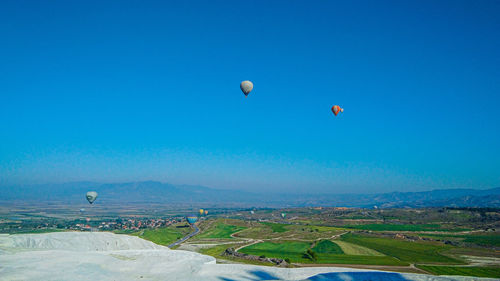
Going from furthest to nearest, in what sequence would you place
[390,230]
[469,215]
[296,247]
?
[469,215]
[390,230]
[296,247]

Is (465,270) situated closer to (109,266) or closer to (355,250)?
(355,250)

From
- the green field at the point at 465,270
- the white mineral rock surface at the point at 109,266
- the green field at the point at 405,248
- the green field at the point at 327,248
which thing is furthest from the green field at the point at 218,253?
the green field at the point at 405,248

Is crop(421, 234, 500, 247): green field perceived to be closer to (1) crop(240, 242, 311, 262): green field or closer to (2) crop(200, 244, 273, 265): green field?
(1) crop(240, 242, 311, 262): green field

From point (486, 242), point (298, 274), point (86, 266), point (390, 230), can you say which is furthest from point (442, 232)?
point (86, 266)

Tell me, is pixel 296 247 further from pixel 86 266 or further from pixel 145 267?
pixel 86 266

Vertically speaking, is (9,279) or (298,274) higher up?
(9,279)

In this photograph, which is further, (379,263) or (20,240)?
(379,263)

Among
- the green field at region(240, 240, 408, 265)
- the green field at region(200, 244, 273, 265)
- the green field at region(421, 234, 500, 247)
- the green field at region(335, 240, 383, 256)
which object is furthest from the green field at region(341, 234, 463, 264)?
the green field at region(200, 244, 273, 265)
